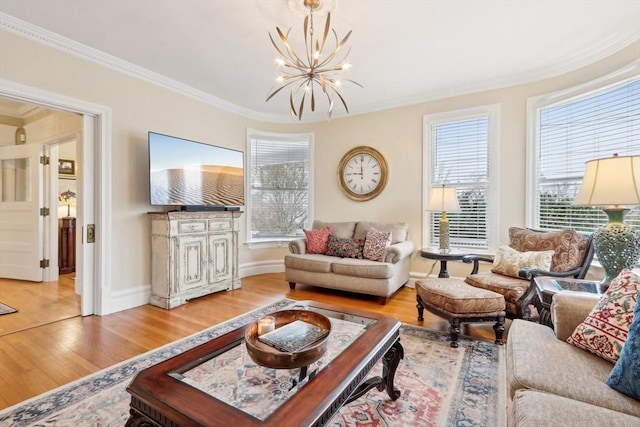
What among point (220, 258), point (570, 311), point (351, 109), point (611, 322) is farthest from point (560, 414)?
point (351, 109)

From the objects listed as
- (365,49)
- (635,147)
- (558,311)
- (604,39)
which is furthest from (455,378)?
(604,39)

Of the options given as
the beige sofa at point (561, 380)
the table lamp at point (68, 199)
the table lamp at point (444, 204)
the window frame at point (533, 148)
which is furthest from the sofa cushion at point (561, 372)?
the table lamp at point (68, 199)

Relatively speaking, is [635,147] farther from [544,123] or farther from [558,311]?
[558,311]

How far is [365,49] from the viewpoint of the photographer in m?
2.91

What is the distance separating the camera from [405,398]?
176 cm

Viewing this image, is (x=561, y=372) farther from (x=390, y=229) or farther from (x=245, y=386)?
(x=390, y=229)

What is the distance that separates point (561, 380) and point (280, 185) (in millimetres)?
4355

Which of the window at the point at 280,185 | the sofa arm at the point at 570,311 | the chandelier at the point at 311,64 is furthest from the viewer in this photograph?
the window at the point at 280,185

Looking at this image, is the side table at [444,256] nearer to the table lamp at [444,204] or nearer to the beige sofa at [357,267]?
the table lamp at [444,204]

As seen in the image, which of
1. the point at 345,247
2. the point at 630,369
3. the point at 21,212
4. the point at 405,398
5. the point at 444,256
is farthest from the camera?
the point at 21,212

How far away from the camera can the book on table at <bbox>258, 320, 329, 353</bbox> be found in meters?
1.42

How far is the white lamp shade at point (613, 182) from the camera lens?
1.75 metres

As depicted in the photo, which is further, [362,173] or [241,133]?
[241,133]

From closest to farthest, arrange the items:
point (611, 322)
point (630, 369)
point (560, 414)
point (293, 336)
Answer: point (560, 414) < point (630, 369) < point (611, 322) < point (293, 336)
